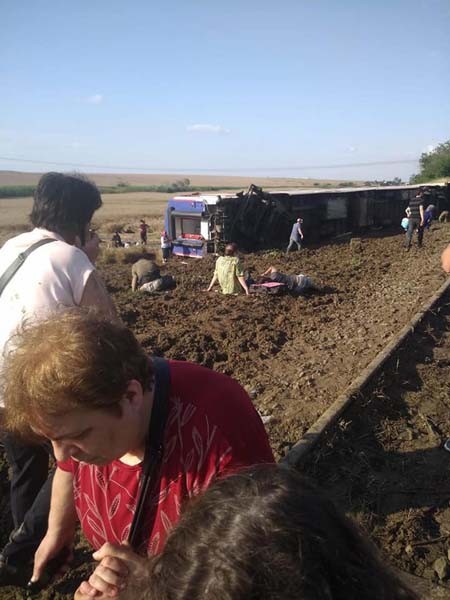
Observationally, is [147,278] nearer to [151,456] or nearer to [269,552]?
[151,456]

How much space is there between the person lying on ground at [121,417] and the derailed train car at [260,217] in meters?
14.7

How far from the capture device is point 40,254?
225 cm

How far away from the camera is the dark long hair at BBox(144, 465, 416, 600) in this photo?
0.83 m

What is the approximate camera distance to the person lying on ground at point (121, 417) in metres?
1.31

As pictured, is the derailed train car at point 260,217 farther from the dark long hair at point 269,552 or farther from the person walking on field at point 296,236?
the dark long hair at point 269,552

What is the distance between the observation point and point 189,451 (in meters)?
1.47

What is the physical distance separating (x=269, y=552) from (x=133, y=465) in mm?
806

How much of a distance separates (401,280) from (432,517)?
8.46m

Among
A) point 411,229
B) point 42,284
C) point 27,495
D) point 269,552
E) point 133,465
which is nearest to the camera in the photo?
point 269,552

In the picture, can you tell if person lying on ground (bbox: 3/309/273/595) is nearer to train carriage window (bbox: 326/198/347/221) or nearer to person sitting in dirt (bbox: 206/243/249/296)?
person sitting in dirt (bbox: 206/243/249/296)

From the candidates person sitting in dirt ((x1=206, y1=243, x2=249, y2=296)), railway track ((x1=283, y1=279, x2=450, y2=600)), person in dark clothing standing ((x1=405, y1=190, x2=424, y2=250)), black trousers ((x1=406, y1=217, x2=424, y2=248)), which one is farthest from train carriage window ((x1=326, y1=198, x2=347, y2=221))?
railway track ((x1=283, y1=279, x2=450, y2=600))

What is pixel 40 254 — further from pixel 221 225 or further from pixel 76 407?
pixel 221 225

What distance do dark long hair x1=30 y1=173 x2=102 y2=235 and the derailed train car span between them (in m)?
13.6

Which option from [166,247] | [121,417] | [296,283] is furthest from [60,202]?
[166,247]
